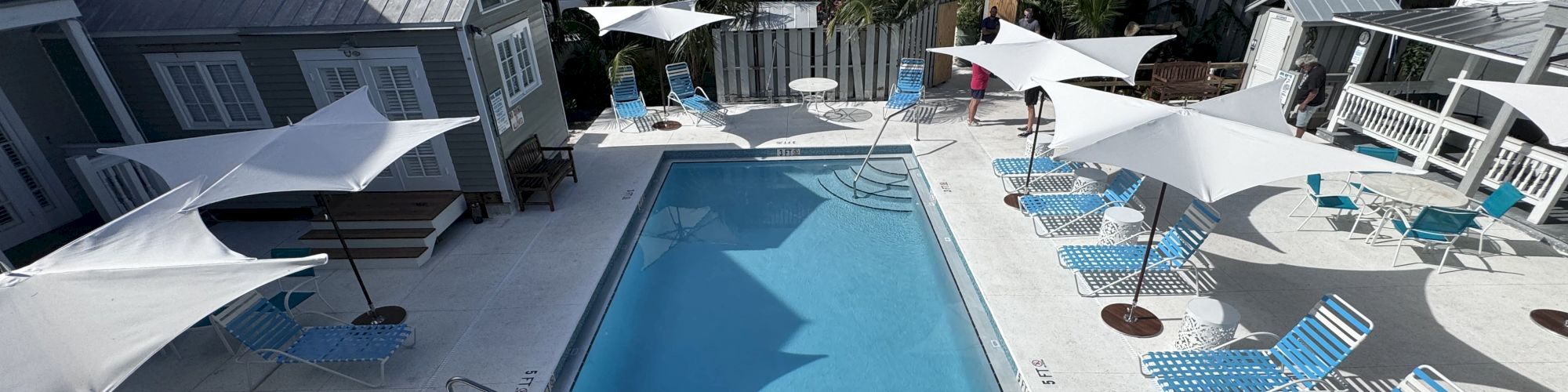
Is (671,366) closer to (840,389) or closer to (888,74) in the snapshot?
(840,389)

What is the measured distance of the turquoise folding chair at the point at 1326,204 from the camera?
317 inches

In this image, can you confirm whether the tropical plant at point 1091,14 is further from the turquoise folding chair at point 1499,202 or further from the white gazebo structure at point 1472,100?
the turquoise folding chair at point 1499,202

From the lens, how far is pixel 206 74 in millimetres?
8383

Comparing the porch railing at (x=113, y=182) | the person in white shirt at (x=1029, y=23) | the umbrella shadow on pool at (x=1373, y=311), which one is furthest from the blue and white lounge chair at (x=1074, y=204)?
the porch railing at (x=113, y=182)

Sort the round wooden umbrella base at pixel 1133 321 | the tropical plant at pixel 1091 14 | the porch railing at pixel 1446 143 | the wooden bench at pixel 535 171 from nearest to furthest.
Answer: the round wooden umbrella base at pixel 1133 321
the porch railing at pixel 1446 143
the wooden bench at pixel 535 171
the tropical plant at pixel 1091 14

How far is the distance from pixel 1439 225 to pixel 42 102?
1636 cm

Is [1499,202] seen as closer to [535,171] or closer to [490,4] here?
[535,171]

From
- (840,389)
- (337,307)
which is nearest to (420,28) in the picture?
(337,307)

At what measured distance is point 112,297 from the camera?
383 cm

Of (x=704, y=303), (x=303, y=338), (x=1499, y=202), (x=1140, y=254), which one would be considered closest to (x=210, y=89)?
(x=303, y=338)

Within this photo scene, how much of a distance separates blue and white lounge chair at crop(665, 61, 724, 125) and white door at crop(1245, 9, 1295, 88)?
32.2ft

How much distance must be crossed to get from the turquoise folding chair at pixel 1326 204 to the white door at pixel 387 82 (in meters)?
11.2

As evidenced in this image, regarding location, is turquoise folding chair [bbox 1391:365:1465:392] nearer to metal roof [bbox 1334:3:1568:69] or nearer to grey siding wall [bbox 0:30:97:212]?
metal roof [bbox 1334:3:1568:69]

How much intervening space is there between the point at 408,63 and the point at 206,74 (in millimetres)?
2760
